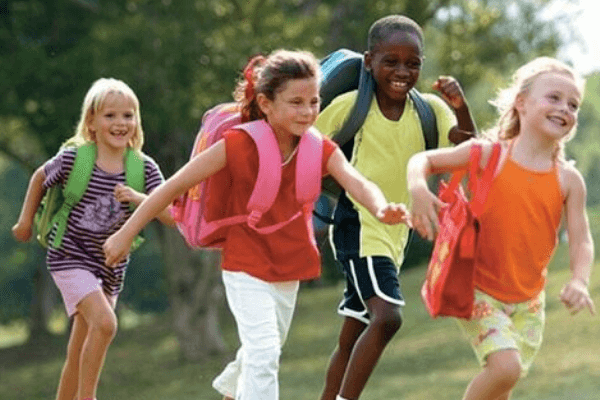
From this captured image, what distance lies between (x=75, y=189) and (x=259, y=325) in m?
2.08

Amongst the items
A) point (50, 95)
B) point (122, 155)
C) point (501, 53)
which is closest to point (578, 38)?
point (501, 53)

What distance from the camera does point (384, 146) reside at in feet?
30.7

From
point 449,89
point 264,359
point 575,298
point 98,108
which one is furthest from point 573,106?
point 98,108

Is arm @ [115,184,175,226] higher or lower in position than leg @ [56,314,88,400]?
higher

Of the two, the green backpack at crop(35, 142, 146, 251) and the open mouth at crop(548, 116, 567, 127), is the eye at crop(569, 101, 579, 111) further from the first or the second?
the green backpack at crop(35, 142, 146, 251)

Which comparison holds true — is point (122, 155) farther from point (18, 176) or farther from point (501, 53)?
point (18, 176)

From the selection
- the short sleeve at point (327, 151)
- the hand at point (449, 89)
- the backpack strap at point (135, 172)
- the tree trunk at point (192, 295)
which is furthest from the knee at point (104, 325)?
the tree trunk at point (192, 295)

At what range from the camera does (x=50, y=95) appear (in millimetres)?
27422

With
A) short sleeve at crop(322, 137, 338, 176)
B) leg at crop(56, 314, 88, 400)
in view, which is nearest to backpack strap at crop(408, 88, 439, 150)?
short sleeve at crop(322, 137, 338, 176)

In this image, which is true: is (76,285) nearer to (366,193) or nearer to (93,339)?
(93,339)

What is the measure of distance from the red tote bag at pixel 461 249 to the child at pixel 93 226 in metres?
2.33

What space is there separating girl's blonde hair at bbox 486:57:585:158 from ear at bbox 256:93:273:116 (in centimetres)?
103

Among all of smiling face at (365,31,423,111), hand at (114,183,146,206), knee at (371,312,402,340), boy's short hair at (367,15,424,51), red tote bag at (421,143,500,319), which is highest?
boy's short hair at (367,15,424,51)

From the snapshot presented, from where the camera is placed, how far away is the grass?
77.5 ft
